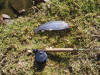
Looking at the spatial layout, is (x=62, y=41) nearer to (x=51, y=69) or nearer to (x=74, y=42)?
(x=74, y=42)

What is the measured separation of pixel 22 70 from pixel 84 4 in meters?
2.26

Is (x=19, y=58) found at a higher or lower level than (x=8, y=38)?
lower

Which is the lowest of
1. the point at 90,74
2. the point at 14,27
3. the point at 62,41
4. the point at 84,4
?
the point at 90,74

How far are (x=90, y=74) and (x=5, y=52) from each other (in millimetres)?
2109

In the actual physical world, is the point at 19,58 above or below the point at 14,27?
below

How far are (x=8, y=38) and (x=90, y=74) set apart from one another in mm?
2172

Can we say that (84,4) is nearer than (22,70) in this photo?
No

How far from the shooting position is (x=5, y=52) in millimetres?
5129

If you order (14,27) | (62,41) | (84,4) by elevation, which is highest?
(84,4)

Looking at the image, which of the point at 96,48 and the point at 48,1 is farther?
the point at 48,1

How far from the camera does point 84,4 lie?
534cm

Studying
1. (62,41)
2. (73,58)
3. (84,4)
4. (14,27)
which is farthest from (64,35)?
(14,27)

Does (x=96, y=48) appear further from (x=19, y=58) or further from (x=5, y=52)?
(x=5, y=52)

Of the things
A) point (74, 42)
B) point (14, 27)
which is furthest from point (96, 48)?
point (14, 27)
